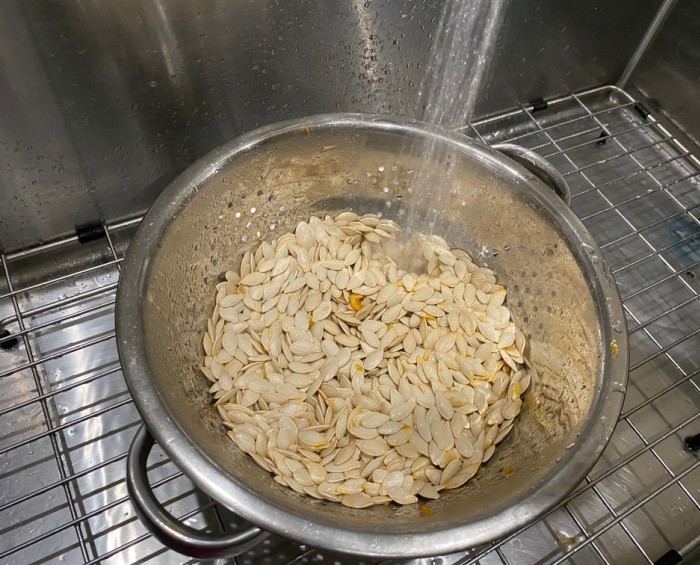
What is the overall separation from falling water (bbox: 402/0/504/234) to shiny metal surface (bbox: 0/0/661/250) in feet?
0.08

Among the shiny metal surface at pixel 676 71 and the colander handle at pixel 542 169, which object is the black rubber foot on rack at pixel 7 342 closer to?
the colander handle at pixel 542 169

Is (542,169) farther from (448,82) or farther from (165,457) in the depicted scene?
(165,457)

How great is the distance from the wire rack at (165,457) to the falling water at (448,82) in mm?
88

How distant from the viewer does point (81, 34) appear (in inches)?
28.5

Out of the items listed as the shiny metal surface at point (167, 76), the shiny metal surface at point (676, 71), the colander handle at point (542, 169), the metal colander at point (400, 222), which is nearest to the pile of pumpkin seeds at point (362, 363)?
the metal colander at point (400, 222)

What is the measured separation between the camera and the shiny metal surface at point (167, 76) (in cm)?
74

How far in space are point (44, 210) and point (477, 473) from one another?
29.9 inches

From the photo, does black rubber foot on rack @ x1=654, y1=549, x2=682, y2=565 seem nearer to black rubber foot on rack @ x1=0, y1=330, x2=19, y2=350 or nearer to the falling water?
the falling water

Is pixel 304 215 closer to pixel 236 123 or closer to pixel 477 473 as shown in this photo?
pixel 236 123

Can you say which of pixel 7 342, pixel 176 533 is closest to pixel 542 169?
pixel 176 533

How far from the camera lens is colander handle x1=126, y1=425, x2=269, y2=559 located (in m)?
0.52

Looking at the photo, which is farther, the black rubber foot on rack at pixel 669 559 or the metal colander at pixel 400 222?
the black rubber foot on rack at pixel 669 559

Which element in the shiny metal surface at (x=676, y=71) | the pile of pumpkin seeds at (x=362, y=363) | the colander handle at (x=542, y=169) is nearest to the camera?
the pile of pumpkin seeds at (x=362, y=363)

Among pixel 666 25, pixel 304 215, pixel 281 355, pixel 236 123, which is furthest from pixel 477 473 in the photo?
pixel 666 25
